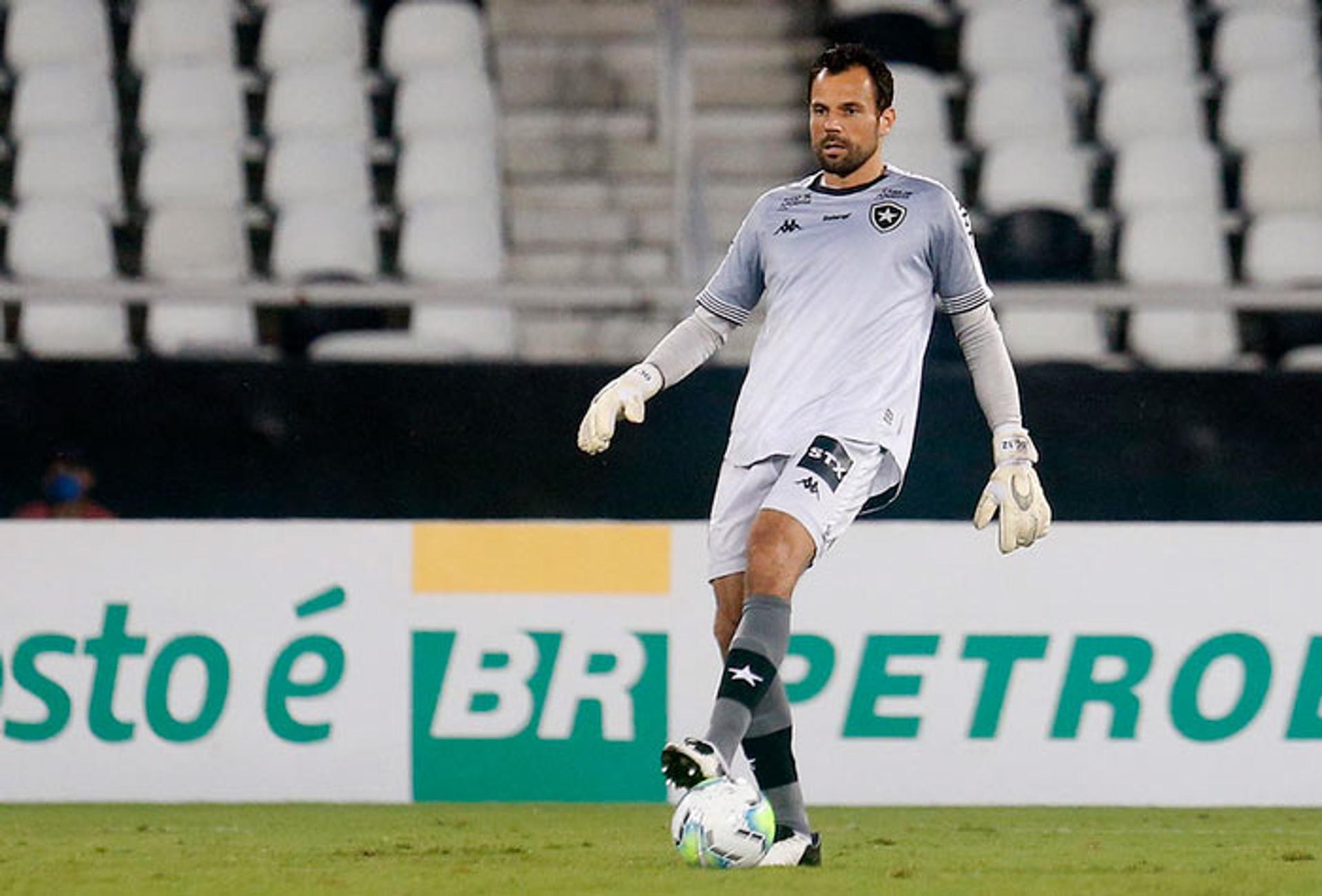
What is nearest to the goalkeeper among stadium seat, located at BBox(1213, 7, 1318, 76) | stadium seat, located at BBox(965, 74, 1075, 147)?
stadium seat, located at BBox(965, 74, 1075, 147)

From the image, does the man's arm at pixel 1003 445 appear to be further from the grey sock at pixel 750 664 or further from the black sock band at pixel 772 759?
the black sock band at pixel 772 759

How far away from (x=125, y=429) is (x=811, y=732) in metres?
3.12

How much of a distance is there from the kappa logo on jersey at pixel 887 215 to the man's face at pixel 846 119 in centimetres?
10

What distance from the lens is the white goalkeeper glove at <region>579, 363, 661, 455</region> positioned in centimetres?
580

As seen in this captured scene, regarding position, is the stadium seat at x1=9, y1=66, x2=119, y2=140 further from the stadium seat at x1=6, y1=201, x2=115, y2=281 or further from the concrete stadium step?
the concrete stadium step

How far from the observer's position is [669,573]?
862 cm

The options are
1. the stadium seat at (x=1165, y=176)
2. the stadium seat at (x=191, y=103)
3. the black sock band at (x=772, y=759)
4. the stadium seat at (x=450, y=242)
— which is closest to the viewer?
the black sock band at (x=772, y=759)

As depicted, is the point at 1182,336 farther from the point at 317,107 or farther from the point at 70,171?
the point at 70,171

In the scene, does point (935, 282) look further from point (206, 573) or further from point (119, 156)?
point (119, 156)

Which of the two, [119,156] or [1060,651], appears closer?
[1060,651]

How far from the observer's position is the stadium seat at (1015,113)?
41.7ft

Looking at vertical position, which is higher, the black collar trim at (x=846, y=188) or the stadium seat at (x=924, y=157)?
the black collar trim at (x=846, y=188)

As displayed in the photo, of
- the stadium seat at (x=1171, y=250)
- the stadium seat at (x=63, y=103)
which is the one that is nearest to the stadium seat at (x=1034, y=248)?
the stadium seat at (x=1171, y=250)

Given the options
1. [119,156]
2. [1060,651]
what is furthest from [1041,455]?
[119,156]
